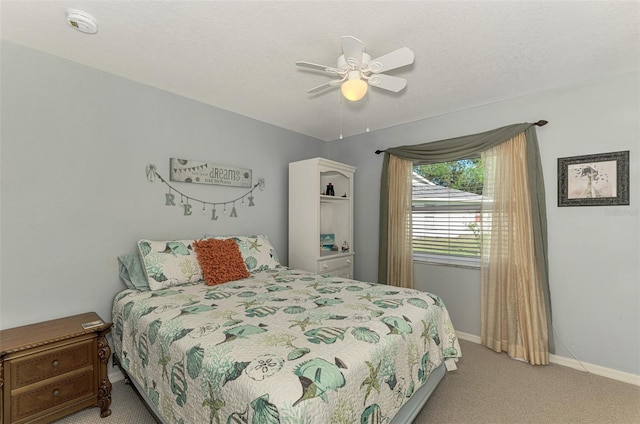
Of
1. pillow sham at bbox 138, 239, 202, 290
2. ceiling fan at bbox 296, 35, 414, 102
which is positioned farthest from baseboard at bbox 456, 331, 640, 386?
pillow sham at bbox 138, 239, 202, 290

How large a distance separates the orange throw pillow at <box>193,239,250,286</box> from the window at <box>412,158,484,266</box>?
212 cm

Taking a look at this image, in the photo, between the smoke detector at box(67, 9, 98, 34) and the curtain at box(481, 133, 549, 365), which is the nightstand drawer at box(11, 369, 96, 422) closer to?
the smoke detector at box(67, 9, 98, 34)

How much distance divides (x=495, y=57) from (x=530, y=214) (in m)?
1.45

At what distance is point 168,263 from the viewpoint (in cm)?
225

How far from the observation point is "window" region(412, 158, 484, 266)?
10.0 ft

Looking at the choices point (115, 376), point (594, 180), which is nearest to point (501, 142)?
point (594, 180)

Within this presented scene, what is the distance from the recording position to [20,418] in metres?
1.60

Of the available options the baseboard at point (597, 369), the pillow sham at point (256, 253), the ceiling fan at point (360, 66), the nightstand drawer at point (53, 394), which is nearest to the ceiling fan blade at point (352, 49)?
the ceiling fan at point (360, 66)

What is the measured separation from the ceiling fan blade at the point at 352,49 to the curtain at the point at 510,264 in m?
1.96

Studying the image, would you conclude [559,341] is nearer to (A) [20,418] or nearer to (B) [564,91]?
(B) [564,91]

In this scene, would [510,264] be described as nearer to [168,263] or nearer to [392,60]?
[392,60]

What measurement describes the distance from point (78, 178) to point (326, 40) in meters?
2.06

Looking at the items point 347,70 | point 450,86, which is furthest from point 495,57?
point 347,70

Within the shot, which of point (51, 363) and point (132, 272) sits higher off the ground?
point (132, 272)
